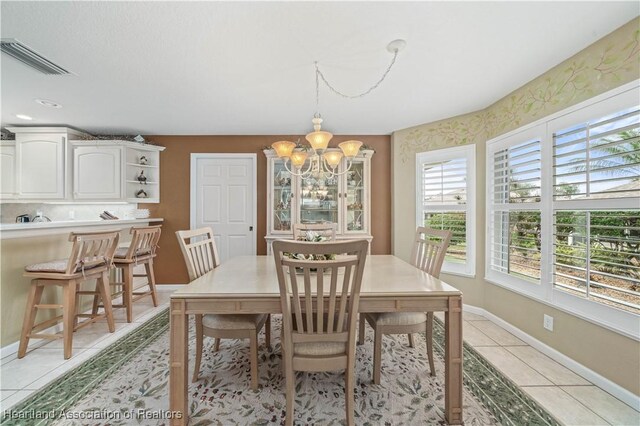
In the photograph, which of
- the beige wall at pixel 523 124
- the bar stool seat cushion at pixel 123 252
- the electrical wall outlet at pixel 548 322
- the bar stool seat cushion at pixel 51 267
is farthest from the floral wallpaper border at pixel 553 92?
the bar stool seat cushion at pixel 51 267

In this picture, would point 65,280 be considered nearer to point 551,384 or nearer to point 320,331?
point 320,331

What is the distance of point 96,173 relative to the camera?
3.50 meters

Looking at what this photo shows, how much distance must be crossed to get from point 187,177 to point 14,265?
211 cm

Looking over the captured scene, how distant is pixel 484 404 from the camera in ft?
5.13

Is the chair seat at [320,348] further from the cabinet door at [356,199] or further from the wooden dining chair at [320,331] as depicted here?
the cabinet door at [356,199]

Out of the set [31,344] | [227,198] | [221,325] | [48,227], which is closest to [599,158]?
[221,325]

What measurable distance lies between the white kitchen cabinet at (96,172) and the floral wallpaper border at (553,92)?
4302mm

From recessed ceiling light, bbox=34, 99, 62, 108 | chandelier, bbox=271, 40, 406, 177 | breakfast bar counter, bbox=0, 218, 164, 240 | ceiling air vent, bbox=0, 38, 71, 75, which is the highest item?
recessed ceiling light, bbox=34, 99, 62, 108

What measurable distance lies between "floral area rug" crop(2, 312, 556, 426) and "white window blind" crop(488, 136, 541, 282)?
1055 mm

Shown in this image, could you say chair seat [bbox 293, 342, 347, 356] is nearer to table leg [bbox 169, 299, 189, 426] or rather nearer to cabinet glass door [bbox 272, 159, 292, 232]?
table leg [bbox 169, 299, 189, 426]

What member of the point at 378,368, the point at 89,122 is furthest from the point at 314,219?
the point at 89,122

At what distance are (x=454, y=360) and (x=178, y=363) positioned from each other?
1565 mm

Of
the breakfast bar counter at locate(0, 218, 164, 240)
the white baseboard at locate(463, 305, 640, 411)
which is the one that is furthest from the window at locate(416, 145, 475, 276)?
the breakfast bar counter at locate(0, 218, 164, 240)

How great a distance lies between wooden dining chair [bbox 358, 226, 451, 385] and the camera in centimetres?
167
